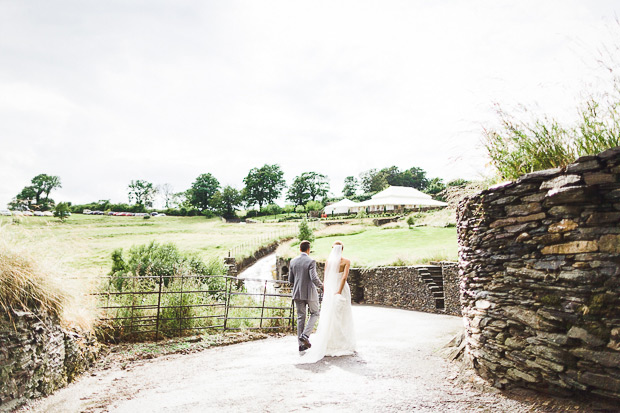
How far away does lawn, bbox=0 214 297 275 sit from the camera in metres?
5.92

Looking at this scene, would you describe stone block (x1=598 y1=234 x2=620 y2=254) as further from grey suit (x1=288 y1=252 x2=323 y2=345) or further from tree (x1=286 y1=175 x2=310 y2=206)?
tree (x1=286 y1=175 x2=310 y2=206)

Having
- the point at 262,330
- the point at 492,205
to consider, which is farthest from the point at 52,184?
the point at 492,205

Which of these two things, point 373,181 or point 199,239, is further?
point 373,181

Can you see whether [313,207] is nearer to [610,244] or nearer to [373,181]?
[373,181]

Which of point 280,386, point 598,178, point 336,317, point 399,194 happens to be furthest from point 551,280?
point 399,194

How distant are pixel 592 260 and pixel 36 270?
22.6 ft

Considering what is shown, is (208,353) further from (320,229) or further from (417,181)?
(417,181)

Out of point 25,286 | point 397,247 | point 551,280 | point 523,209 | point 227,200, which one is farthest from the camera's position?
point 227,200

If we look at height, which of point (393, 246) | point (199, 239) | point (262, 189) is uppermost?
point (262, 189)

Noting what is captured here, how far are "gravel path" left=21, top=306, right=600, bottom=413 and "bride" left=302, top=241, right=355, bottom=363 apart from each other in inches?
12.1

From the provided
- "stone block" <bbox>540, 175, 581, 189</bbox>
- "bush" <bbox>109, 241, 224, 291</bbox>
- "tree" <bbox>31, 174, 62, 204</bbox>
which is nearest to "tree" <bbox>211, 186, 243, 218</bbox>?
"tree" <bbox>31, 174, 62, 204</bbox>

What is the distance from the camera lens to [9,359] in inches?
172

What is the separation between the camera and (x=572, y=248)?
4.11 metres

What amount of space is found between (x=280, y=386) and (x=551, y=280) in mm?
3700
